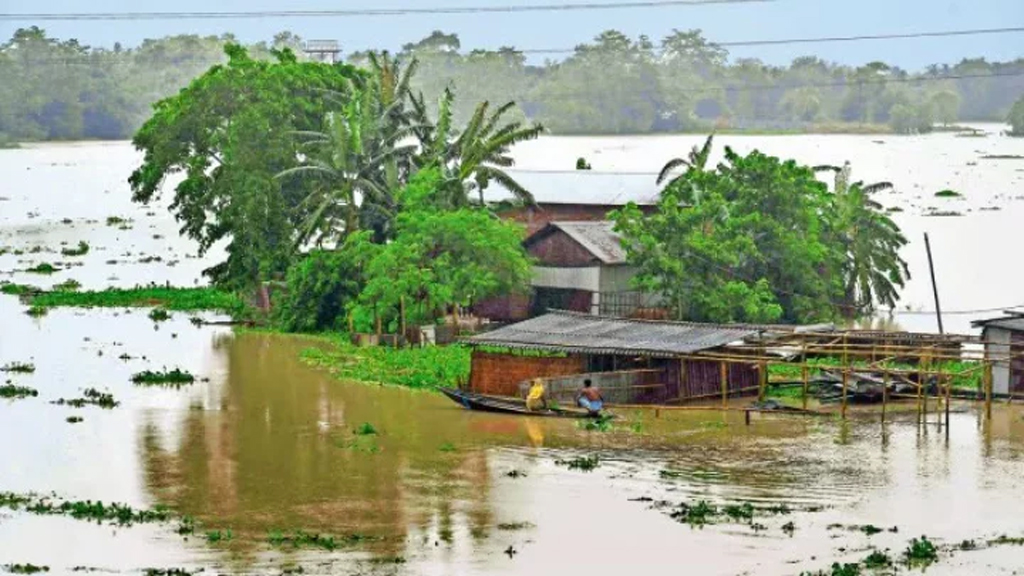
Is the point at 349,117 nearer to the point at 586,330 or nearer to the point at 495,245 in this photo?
the point at 495,245

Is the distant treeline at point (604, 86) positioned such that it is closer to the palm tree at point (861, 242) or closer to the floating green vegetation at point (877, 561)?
the palm tree at point (861, 242)

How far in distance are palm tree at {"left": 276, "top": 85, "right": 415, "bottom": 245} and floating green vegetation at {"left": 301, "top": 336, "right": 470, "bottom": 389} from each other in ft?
10.5

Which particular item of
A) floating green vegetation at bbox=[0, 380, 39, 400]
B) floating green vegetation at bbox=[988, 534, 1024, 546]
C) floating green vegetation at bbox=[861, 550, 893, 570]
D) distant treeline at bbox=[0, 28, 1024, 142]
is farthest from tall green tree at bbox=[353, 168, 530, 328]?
distant treeline at bbox=[0, 28, 1024, 142]

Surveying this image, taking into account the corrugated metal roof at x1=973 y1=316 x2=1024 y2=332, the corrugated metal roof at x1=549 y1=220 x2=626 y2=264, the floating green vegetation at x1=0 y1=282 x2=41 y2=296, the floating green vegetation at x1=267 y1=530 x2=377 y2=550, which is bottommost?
the floating green vegetation at x1=267 y1=530 x2=377 y2=550

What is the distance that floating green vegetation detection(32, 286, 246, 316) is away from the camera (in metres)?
47.8

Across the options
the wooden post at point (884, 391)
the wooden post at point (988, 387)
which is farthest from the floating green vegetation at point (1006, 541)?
the wooden post at point (988, 387)

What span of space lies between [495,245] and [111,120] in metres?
111

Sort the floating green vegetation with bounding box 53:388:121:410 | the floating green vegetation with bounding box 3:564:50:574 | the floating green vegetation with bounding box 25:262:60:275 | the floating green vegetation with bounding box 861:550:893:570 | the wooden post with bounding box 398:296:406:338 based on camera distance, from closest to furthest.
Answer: the floating green vegetation with bounding box 861:550:893:570 → the floating green vegetation with bounding box 3:564:50:574 → the floating green vegetation with bounding box 53:388:121:410 → the wooden post with bounding box 398:296:406:338 → the floating green vegetation with bounding box 25:262:60:275

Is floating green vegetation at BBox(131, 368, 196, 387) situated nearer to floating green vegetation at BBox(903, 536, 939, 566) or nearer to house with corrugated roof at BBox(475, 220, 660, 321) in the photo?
house with corrugated roof at BBox(475, 220, 660, 321)

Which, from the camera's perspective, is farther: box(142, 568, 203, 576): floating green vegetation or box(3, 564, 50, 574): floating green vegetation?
box(3, 564, 50, 574): floating green vegetation

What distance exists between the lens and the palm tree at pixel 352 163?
→ 136ft

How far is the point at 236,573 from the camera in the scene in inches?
844

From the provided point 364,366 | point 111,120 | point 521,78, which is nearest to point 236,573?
point 364,366

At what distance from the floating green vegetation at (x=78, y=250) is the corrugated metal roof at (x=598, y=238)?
26.0 meters
